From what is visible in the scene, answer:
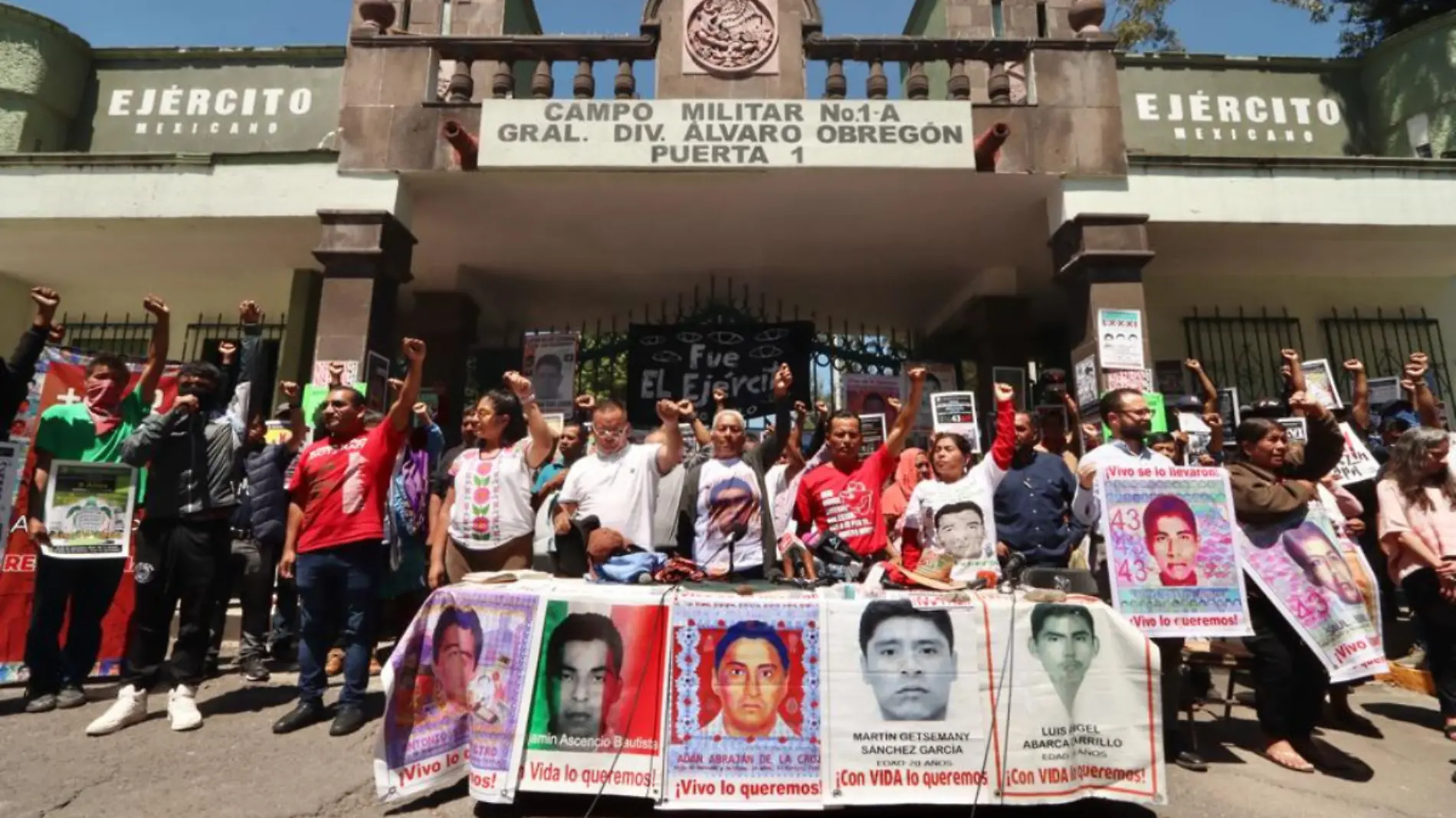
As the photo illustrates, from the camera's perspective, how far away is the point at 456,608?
3277 mm

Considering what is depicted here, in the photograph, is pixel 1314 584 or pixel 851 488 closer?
pixel 1314 584

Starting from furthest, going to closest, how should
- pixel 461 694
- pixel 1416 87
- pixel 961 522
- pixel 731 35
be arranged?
pixel 1416 87 < pixel 731 35 < pixel 961 522 < pixel 461 694

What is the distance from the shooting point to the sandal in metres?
3.60

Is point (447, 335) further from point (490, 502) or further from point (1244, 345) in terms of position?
point (1244, 345)

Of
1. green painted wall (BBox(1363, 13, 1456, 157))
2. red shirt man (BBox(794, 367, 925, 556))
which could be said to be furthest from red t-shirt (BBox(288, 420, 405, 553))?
green painted wall (BBox(1363, 13, 1456, 157))

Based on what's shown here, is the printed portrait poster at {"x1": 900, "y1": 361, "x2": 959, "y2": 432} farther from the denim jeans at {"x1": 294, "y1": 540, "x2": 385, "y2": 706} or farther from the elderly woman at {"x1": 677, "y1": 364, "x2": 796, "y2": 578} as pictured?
the denim jeans at {"x1": 294, "y1": 540, "x2": 385, "y2": 706}

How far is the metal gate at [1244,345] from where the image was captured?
32.4 feet

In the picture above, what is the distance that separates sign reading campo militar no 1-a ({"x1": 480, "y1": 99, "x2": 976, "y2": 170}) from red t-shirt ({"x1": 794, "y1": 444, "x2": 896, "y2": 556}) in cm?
366

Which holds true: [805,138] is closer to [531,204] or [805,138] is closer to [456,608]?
[531,204]

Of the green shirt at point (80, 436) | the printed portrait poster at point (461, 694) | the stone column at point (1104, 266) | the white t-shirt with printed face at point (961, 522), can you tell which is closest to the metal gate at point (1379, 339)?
the stone column at point (1104, 266)

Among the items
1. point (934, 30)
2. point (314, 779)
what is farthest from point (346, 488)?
point (934, 30)

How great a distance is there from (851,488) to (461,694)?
2288mm

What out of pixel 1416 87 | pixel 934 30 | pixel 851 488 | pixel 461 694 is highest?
pixel 934 30

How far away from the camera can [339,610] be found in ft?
13.5
